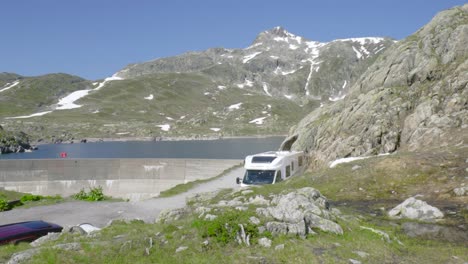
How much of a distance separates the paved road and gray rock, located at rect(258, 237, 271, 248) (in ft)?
48.0

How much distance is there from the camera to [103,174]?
5175 cm

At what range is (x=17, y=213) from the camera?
2916 cm

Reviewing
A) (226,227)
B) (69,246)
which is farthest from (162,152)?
(226,227)

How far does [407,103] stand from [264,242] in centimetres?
3089

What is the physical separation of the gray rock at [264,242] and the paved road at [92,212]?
1462cm

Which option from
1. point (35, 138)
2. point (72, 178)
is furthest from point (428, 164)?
point (35, 138)

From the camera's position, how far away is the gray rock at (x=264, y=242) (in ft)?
37.7

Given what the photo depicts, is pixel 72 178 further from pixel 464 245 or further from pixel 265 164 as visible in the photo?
pixel 464 245

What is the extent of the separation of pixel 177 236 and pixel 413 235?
28.7ft

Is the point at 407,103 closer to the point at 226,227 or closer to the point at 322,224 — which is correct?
the point at 322,224

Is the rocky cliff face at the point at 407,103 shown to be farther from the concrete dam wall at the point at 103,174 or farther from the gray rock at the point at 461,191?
the concrete dam wall at the point at 103,174

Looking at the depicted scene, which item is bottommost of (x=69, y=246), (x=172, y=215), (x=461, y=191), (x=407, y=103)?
(x=69, y=246)

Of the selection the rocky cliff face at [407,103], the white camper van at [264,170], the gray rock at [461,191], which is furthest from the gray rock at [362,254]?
the rocky cliff face at [407,103]

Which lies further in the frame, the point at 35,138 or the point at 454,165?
the point at 35,138
